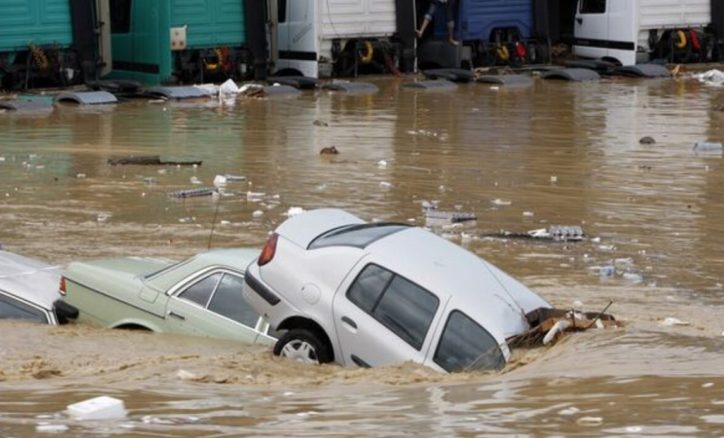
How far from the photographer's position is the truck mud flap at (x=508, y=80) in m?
32.6

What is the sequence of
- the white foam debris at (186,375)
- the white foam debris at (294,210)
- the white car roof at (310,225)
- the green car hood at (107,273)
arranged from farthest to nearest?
1. the white foam debris at (294,210)
2. the green car hood at (107,273)
3. the white car roof at (310,225)
4. the white foam debris at (186,375)

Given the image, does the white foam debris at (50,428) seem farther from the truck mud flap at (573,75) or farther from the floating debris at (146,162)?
the truck mud flap at (573,75)

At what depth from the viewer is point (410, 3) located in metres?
35.1

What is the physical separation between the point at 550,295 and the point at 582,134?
11.7 m

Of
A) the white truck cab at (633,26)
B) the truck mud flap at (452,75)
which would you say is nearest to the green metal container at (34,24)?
the truck mud flap at (452,75)

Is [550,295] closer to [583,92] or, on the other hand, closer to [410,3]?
[583,92]

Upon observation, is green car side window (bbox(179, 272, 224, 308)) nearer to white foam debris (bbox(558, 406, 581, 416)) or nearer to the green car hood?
the green car hood

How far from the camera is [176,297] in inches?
407

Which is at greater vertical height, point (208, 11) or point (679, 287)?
point (208, 11)

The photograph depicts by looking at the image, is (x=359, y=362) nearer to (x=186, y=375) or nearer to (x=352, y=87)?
(x=186, y=375)

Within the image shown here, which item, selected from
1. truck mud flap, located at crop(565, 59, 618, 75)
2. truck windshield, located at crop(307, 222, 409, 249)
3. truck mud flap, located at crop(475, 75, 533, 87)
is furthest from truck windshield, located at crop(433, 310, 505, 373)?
truck mud flap, located at crop(565, 59, 618, 75)

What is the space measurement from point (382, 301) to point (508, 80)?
24097mm

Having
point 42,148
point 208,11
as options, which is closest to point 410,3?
point 208,11

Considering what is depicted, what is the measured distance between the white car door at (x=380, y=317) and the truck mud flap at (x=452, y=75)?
79.6 feet
